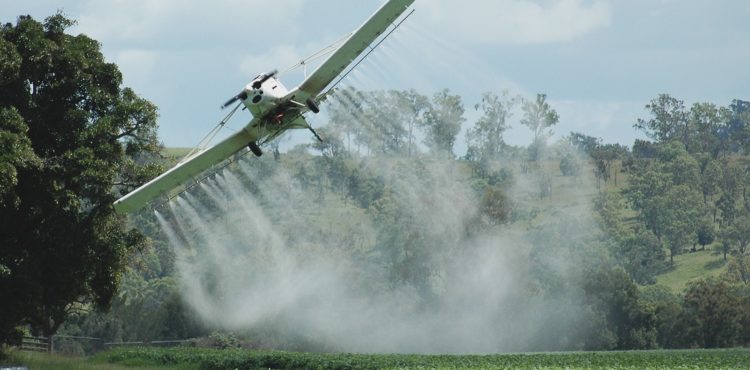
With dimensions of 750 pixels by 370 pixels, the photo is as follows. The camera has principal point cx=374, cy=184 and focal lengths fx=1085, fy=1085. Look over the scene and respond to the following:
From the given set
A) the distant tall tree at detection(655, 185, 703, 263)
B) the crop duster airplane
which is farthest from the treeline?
the crop duster airplane

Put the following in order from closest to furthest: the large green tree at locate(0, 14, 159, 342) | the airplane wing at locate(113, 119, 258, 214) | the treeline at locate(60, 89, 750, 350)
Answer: the airplane wing at locate(113, 119, 258, 214)
the large green tree at locate(0, 14, 159, 342)
the treeline at locate(60, 89, 750, 350)

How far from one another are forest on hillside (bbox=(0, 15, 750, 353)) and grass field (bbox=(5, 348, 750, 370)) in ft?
12.1

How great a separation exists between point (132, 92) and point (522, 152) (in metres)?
106

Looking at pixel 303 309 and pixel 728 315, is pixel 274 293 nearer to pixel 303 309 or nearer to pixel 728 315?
pixel 303 309

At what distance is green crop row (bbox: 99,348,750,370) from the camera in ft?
145

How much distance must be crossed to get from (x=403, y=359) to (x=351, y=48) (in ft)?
60.7

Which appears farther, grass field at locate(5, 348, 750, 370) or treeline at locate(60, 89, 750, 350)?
treeline at locate(60, 89, 750, 350)

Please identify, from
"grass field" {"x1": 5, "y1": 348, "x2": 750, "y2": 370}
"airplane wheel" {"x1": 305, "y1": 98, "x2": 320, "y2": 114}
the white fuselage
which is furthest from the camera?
"grass field" {"x1": 5, "y1": 348, "x2": 750, "y2": 370}

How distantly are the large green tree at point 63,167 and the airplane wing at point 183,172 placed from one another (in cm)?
254

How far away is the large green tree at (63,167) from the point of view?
47.3 meters

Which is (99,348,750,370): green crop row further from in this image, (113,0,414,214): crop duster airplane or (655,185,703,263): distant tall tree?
(655,185,703,263): distant tall tree

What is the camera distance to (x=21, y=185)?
156 feet

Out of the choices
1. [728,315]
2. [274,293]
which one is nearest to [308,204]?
[274,293]

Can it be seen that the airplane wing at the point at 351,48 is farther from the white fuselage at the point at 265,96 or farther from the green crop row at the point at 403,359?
the green crop row at the point at 403,359
